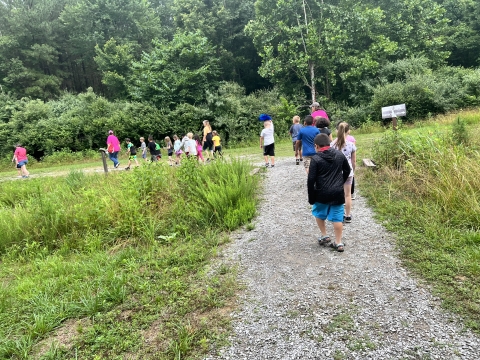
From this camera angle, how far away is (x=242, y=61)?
33.0 m

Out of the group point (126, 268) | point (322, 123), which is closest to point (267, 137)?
point (322, 123)

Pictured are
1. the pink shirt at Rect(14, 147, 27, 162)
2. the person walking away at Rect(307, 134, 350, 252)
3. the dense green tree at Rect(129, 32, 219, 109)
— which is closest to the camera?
the person walking away at Rect(307, 134, 350, 252)

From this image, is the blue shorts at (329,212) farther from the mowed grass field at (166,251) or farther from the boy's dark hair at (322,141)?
the mowed grass field at (166,251)

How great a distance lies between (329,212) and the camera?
4.44 m

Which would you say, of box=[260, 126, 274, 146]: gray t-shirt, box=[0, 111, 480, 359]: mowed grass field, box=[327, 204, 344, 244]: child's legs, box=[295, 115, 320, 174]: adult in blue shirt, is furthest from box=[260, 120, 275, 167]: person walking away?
box=[327, 204, 344, 244]: child's legs

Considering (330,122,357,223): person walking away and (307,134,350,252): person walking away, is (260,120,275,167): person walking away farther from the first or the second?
(307,134,350,252): person walking away

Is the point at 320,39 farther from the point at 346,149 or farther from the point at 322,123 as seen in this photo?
the point at 346,149

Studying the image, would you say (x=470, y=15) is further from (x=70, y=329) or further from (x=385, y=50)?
(x=70, y=329)

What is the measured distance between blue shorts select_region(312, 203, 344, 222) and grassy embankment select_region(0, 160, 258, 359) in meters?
1.52

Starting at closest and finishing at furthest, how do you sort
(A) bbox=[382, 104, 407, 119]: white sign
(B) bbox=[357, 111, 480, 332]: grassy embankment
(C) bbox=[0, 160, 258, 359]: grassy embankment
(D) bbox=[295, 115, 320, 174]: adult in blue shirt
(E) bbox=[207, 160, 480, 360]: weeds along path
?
1. (E) bbox=[207, 160, 480, 360]: weeds along path
2. (C) bbox=[0, 160, 258, 359]: grassy embankment
3. (B) bbox=[357, 111, 480, 332]: grassy embankment
4. (D) bbox=[295, 115, 320, 174]: adult in blue shirt
5. (A) bbox=[382, 104, 407, 119]: white sign

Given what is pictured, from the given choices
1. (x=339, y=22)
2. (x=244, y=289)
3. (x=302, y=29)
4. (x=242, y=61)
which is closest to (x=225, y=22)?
(x=242, y=61)

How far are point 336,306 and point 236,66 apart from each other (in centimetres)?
3358

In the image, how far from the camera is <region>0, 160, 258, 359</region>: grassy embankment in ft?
10.8

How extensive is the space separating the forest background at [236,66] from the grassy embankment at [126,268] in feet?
48.6
